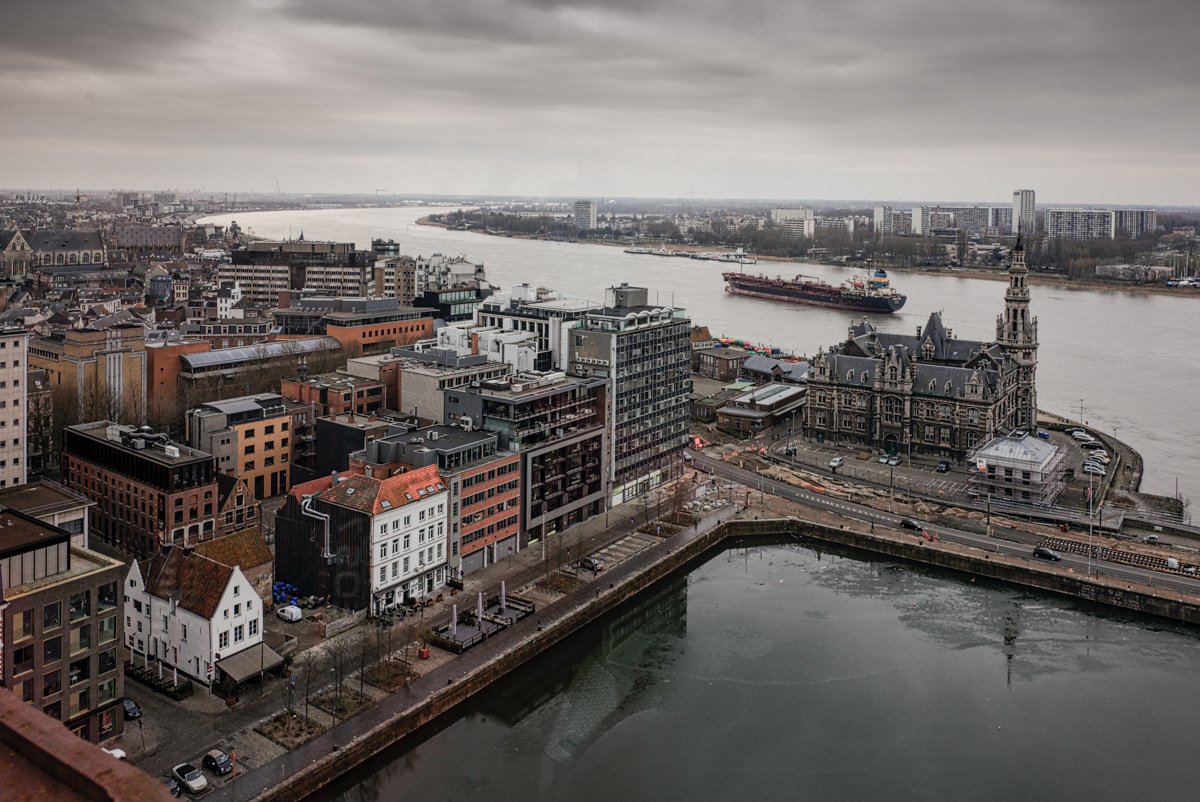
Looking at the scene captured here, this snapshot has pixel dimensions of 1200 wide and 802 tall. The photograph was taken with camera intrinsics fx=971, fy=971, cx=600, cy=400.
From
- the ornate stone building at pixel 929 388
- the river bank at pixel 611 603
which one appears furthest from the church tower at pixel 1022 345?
the river bank at pixel 611 603

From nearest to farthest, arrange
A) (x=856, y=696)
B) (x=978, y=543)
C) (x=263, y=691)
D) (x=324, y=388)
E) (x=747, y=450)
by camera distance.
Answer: (x=263, y=691) → (x=856, y=696) → (x=978, y=543) → (x=324, y=388) → (x=747, y=450)

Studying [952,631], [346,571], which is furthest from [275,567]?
[952,631]

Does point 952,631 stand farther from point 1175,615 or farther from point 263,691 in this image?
point 263,691

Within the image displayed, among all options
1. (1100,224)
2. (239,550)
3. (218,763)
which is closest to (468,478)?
(239,550)

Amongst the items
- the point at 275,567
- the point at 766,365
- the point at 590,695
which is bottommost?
the point at 590,695

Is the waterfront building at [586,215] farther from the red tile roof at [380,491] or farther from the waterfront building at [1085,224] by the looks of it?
the red tile roof at [380,491]

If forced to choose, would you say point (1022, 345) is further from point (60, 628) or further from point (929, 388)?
point (60, 628)
